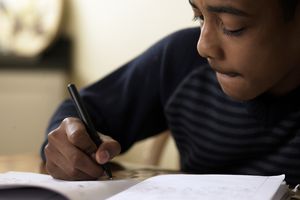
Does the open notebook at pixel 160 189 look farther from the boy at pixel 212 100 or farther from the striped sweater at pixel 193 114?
the striped sweater at pixel 193 114

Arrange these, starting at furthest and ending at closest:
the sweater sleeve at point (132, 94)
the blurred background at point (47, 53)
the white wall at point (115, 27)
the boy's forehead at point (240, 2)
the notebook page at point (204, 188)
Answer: the blurred background at point (47, 53), the white wall at point (115, 27), the sweater sleeve at point (132, 94), the boy's forehead at point (240, 2), the notebook page at point (204, 188)

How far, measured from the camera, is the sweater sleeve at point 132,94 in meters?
1.17

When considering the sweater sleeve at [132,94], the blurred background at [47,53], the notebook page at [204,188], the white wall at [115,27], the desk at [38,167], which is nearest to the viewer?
the notebook page at [204,188]

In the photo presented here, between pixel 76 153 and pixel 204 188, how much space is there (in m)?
0.26

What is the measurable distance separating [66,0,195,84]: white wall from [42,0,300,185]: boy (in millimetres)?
611

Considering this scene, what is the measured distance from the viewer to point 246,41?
799mm

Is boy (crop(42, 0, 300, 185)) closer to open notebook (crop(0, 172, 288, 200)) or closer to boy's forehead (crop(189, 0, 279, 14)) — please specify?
boy's forehead (crop(189, 0, 279, 14))

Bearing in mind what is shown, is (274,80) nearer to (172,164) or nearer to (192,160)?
(192,160)

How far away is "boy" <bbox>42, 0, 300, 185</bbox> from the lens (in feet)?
2.64

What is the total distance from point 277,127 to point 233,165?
0.41ft

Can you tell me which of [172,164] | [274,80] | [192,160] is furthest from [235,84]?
[172,164]

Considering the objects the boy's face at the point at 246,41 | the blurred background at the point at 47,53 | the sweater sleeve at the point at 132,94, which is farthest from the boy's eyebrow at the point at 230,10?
the blurred background at the point at 47,53

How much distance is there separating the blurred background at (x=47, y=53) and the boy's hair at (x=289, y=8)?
4.18 feet

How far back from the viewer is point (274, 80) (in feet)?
2.89
